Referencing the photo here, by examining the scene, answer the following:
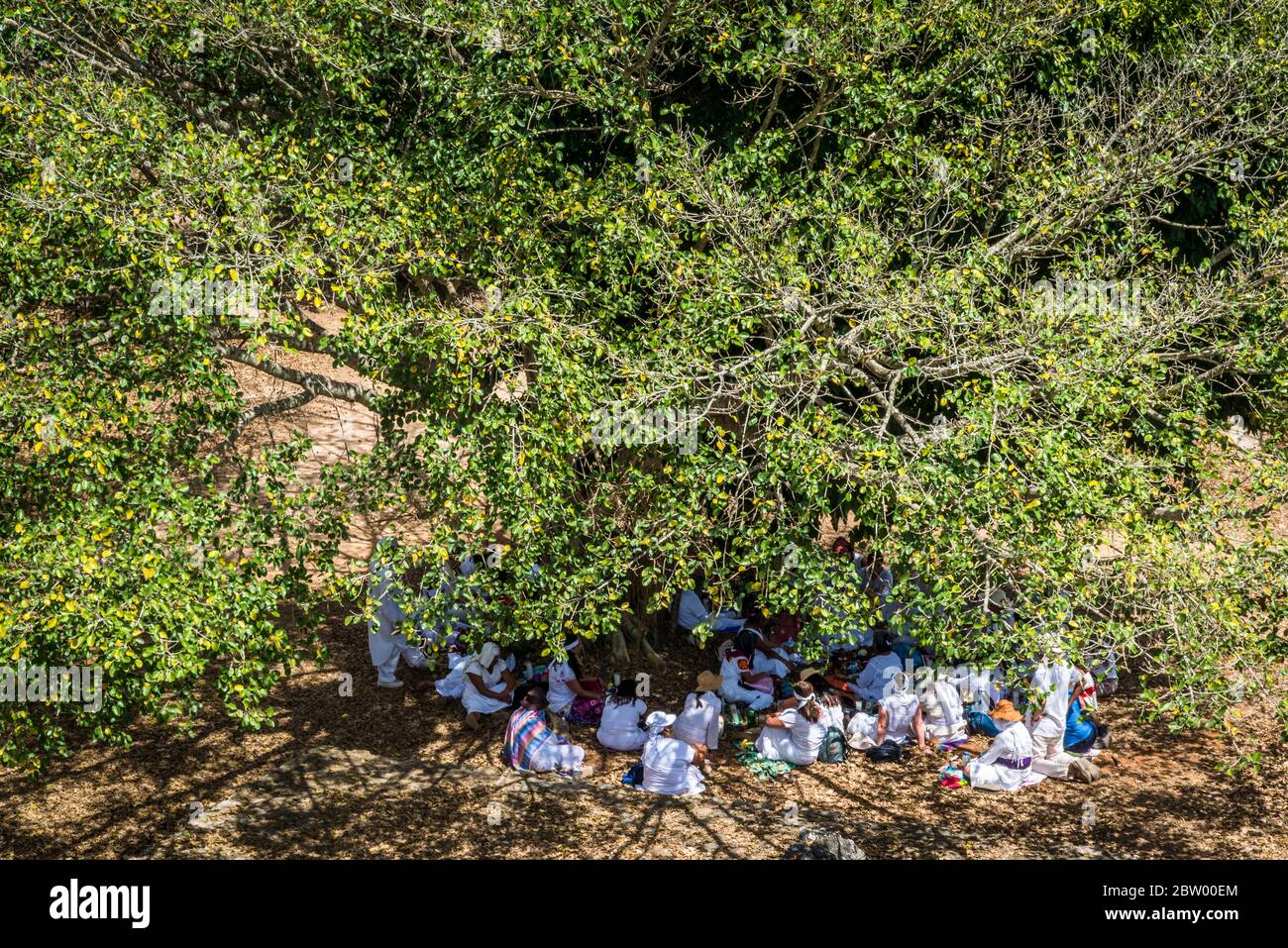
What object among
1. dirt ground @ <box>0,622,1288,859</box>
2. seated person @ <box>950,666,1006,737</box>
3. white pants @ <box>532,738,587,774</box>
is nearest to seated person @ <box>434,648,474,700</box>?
dirt ground @ <box>0,622,1288,859</box>

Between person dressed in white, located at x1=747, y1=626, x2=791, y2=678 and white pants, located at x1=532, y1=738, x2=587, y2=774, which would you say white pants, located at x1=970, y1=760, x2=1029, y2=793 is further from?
white pants, located at x1=532, y1=738, x2=587, y2=774

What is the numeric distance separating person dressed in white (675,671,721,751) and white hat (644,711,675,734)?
0.45 feet

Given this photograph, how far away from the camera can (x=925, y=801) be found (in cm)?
926

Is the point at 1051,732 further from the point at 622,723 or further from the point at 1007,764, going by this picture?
the point at 622,723

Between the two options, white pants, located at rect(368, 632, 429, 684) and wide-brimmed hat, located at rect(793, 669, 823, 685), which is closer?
wide-brimmed hat, located at rect(793, 669, 823, 685)

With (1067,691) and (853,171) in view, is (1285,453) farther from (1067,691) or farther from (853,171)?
(853,171)

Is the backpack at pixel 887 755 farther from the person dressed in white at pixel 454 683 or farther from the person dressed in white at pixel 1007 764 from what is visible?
the person dressed in white at pixel 454 683

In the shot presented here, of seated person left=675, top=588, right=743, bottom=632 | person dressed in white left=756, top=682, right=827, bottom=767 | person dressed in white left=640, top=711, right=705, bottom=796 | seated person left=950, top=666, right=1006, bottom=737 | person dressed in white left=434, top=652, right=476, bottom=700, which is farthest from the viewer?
seated person left=675, top=588, right=743, bottom=632

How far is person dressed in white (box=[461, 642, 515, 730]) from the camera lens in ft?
34.5

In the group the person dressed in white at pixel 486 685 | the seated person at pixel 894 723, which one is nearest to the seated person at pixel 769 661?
the seated person at pixel 894 723

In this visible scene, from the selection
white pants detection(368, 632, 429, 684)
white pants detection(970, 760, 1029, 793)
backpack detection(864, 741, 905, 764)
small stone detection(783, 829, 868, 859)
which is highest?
white pants detection(368, 632, 429, 684)

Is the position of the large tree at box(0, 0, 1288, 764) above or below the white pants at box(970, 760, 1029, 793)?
above

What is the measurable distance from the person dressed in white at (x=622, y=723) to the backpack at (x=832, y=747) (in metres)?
1.57

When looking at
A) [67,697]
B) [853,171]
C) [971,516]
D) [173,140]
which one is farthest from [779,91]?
[67,697]
